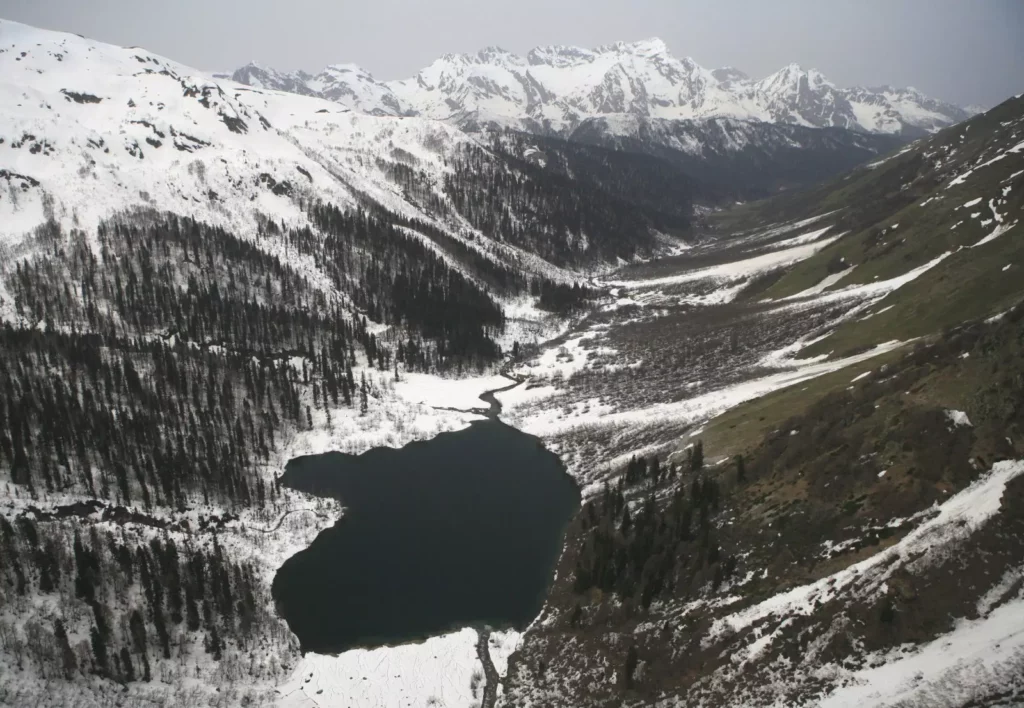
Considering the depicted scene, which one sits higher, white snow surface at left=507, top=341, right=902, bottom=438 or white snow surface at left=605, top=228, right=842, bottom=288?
white snow surface at left=605, top=228, right=842, bottom=288

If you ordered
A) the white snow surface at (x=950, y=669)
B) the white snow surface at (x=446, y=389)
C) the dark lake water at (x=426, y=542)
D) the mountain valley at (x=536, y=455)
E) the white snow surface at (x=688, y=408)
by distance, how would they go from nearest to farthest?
the white snow surface at (x=950, y=669) → the mountain valley at (x=536, y=455) → the dark lake water at (x=426, y=542) → the white snow surface at (x=688, y=408) → the white snow surface at (x=446, y=389)

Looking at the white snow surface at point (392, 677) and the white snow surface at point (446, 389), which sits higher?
the white snow surface at point (446, 389)

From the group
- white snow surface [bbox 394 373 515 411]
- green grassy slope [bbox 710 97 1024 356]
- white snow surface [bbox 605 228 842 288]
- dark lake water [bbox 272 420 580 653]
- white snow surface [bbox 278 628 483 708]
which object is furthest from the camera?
white snow surface [bbox 605 228 842 288]

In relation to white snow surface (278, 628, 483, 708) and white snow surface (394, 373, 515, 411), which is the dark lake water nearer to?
white snow surface (278, 628, 483, 708)

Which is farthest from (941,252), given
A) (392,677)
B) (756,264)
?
(392,677)

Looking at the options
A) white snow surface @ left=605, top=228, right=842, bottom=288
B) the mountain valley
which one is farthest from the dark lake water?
white snow surface @ left=605, top=228, right=842, bottom=288

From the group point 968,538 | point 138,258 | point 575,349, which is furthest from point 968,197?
point 138,258

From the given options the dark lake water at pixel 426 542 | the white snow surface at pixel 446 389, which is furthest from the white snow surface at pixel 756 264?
the dark lake water at pixel 426 542

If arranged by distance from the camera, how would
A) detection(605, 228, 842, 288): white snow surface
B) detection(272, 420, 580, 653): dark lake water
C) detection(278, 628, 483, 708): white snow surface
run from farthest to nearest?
detection(605, 228, 842, 288): white snow surface → detection(272, 420, 580, 653): dark lake water → detection(278, 628, 483, 708): white snow surface

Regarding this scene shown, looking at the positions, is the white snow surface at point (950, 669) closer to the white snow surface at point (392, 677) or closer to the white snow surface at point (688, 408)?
the white snow surface at point (392, 677)
